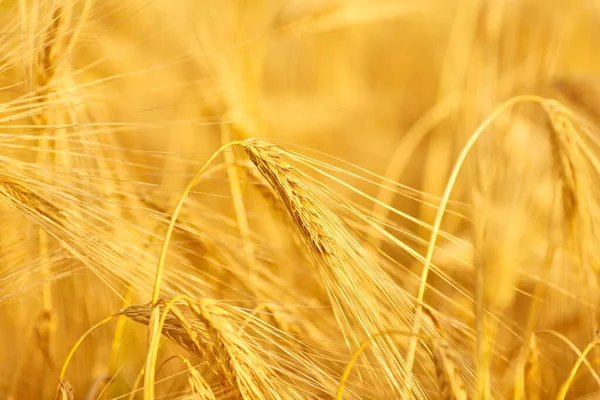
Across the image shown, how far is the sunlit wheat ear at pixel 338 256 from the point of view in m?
0.58

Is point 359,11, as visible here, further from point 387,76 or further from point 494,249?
point 387,76

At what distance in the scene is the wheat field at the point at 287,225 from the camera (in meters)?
0.58

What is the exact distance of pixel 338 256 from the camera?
58cm

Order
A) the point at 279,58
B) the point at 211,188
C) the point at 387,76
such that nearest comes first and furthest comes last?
the point at 211,188 → the point at 279,58 → the point at 387,76

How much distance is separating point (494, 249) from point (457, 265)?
286 mm

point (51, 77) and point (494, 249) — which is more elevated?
point (51, 77)

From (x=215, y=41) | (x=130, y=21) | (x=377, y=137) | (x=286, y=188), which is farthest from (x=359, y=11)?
(x=286, y=188)

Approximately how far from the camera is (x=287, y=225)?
0.84 meters

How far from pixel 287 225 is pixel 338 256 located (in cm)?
27

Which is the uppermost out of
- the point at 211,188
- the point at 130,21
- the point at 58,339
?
the point at 130,21

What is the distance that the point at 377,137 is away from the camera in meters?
1.58

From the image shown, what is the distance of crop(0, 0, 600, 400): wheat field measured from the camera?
58 centimetres

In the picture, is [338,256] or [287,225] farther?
[287,225]

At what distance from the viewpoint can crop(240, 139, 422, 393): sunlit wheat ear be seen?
0.58 m
